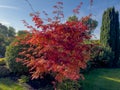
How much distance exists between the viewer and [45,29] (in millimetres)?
5777

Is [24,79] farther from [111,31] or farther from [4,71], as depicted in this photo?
[111,31]

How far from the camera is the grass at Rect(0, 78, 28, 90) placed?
30.6ft

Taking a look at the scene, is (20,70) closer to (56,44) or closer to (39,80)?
(39,80)

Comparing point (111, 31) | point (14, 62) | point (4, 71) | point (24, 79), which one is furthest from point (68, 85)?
point (111, 31)

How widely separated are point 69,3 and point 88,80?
5024 millimetres

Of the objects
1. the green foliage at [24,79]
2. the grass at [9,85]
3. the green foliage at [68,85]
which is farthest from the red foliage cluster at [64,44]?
the green foliage at [24,79]

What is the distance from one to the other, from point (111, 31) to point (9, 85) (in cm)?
Result: 1083

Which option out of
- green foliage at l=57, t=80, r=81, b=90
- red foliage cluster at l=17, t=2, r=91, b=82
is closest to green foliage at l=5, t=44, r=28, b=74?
green foliage at l=57, t=80, r=81, b=90

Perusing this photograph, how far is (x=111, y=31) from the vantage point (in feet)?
56.3

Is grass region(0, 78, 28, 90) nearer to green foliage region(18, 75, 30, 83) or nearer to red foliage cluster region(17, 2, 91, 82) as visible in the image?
green foliage region(18, 75, 30, 83)

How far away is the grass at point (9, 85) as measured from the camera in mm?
9340

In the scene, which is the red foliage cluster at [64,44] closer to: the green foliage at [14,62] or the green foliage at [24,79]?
the green foliage at [24,79]

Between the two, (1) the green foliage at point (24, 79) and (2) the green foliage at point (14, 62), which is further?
(2) the green foliage at point (14, 62)

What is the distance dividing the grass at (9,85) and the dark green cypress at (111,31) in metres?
9.53
